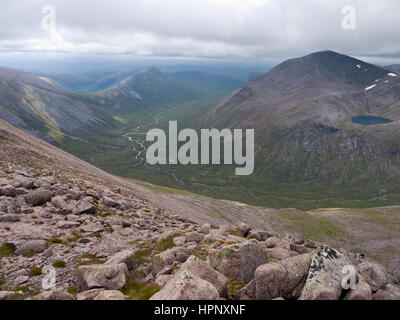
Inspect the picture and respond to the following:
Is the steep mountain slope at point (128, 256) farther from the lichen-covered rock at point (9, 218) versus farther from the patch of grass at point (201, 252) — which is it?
the patch of grass at point (201, 252)

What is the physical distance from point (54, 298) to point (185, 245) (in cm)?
1541

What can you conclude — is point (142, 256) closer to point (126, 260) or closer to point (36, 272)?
point (126, 260)

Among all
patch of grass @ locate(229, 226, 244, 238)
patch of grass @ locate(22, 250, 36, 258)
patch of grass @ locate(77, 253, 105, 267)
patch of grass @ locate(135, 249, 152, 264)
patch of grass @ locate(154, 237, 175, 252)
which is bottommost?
patch of grass @ locate(229, 226, 244, 238)

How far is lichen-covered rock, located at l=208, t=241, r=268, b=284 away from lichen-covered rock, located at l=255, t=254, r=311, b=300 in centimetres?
190

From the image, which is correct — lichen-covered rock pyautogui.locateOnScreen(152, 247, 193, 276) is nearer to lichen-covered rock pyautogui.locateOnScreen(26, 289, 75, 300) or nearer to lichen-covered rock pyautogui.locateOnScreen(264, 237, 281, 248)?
lichen-covered rock pyautogui.locateOnScreen(26, 289, 75, 300)

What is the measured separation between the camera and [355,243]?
116688mm

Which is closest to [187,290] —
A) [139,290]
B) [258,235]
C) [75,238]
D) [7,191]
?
[139,290]

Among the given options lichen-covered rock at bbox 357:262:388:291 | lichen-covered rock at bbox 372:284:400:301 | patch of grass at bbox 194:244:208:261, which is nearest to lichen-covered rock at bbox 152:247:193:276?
patch of grass at bbox 194:244:208:261

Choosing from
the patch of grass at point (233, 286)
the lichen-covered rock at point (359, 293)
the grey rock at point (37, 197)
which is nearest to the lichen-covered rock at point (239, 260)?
the patch of grass at point (233, 286)

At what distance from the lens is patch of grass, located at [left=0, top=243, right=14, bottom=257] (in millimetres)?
24864

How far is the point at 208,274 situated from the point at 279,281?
561cm

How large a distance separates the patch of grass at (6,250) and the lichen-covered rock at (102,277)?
943 cm
